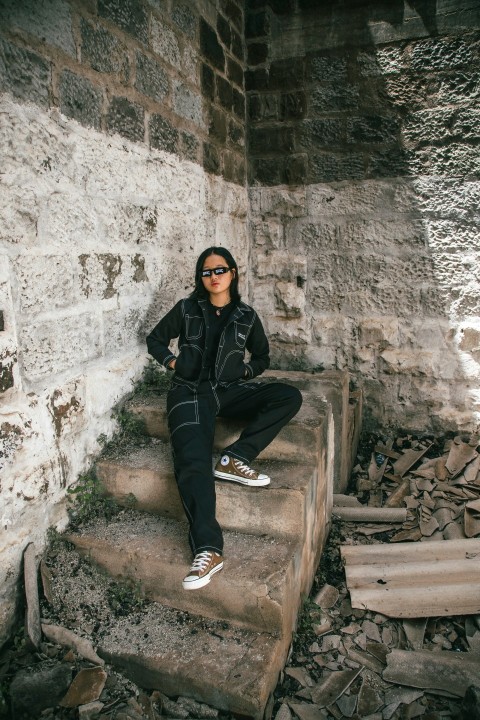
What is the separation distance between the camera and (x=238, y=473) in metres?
2.55

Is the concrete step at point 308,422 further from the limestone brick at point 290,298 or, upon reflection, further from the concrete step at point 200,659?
the concrete step at point 200,659

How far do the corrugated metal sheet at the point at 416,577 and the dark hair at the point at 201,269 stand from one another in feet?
5.51

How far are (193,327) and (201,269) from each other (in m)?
0.34

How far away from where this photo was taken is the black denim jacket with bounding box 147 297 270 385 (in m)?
2.88

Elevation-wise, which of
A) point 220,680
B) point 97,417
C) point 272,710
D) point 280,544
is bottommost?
point 272,710

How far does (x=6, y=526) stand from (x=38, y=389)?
62cm

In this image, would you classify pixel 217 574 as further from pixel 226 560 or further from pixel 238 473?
pixel 238 473

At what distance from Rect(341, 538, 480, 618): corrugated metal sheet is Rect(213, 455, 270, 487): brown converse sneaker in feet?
2.56

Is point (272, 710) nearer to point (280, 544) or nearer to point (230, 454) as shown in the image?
point (280, 544)

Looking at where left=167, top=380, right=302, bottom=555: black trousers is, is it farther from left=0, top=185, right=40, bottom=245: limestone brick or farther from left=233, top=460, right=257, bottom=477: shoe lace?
left=0, top=185, right=40, bottom=245: limestone brick

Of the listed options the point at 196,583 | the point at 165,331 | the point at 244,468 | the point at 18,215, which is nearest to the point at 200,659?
the point at 196,583

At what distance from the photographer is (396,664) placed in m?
2.28

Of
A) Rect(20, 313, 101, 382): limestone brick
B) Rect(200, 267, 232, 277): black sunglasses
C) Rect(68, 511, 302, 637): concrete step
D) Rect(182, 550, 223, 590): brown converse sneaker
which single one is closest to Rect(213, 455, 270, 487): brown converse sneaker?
Rect(68, 511, 302, 637): concrete step

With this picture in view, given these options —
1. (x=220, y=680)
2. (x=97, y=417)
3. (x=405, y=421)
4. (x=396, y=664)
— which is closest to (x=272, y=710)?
(x=220, y=680)
